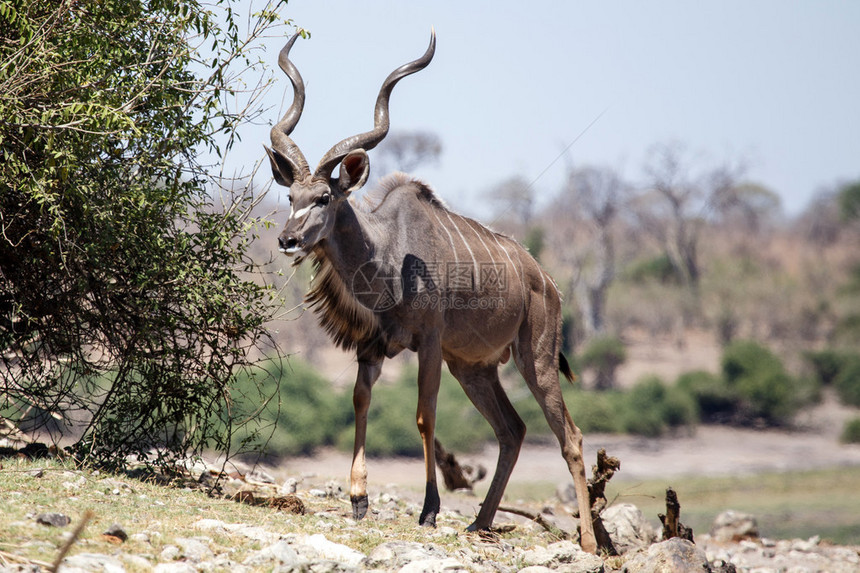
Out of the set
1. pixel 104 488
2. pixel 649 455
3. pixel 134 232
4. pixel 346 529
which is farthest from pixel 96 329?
pixel 649 455

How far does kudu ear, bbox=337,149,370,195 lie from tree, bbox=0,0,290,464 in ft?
2.29

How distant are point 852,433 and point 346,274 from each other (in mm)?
16572

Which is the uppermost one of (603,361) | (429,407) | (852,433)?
(603,361)

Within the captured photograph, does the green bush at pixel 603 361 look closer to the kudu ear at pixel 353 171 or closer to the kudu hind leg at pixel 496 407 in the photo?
the kudu hind leg at pixel 496 407

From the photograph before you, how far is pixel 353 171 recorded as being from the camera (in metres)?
5.50

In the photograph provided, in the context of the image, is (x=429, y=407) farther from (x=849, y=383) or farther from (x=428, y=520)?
(x=849, y=383)

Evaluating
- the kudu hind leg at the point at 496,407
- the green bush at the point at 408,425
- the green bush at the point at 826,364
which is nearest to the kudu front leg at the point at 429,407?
the kudu hind leg at the point at 496,407

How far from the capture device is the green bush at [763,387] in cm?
2016

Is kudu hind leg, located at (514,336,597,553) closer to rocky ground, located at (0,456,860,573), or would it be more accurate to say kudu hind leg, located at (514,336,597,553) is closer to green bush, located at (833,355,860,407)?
rocky ground, located at (0,456,860,573)

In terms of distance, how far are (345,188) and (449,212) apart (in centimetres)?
113

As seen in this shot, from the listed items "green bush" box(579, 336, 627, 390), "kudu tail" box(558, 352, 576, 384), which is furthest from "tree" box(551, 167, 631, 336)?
"kudu tail" box(558, 352, 576, 384)

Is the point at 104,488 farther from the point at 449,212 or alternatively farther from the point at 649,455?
the point at 649,455

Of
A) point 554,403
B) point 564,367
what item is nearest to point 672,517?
point 554,403

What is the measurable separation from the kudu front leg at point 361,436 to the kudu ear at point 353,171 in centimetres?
98
